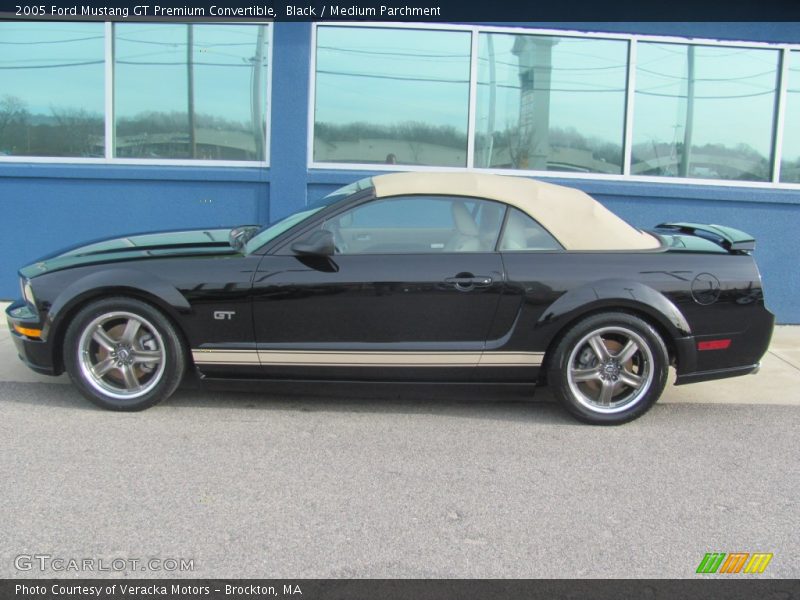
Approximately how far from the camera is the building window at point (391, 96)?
26.1 feet

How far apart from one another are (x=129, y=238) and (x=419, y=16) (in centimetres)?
428

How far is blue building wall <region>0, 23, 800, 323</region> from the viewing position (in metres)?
7.82

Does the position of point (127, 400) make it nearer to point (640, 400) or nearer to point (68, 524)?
point (68, 524)

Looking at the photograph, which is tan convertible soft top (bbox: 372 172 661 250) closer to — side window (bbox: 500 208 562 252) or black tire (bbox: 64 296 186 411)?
side window (bbox: 500 208 562 252)

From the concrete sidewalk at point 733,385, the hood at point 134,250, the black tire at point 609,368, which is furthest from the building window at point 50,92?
the black tire at point 609,368

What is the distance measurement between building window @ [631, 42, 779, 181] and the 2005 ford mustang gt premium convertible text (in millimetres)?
3728

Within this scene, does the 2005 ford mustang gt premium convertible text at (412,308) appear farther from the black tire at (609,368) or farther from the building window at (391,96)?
the building window at (391,96)

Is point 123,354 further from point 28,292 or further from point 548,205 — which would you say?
point 548,205

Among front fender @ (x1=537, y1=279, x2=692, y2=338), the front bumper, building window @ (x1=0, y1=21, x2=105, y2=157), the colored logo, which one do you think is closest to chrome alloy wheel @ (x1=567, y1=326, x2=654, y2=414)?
front fender @ (x1=537, y1=279, x2=692, y2=338)

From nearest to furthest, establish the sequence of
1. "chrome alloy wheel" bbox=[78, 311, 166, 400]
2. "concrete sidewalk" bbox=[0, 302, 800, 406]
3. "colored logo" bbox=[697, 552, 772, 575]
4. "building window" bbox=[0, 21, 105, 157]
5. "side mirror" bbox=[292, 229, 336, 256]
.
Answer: "colored logo" bbox=[697, 552, 772, 575], "side mirror" bbox=[292, 229, 336, 256], "chrome alloy wheel" bbox=[78, 311, 166, 400], "concrete sidewalk" bbox=[0, 302, 800, 406], "building window" bbox=[0, 21, 105, 157]

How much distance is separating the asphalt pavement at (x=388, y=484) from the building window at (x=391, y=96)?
12.5 feet

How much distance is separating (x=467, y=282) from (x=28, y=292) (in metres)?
2.79

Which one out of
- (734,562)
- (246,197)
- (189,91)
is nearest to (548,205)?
(734,562)
